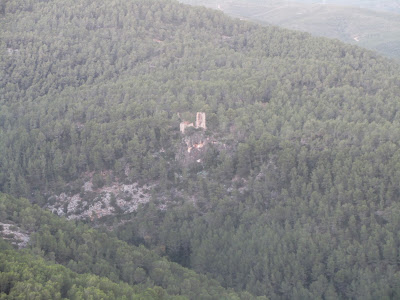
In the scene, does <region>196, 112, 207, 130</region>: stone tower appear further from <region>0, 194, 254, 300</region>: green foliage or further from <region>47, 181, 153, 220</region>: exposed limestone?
<region>0, 194, 254, 300</region>: green foliage

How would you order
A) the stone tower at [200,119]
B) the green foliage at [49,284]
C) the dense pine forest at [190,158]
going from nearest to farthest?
the green foliage at [49,284], the dense pine forest at [190,158], the stone tower at [200,119]

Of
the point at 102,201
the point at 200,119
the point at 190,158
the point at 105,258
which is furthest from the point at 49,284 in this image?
the point at 200,119

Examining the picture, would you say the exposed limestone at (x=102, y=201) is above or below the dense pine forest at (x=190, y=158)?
below

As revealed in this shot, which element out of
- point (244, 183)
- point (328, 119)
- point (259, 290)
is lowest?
point (259, 290)

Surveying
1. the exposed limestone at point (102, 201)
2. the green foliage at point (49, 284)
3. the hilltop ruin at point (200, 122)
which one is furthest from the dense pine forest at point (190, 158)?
the hilltop ruin at point (200, 122)

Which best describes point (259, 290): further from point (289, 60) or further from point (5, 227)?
point (289, 60)

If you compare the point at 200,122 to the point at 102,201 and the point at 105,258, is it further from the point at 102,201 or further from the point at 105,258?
the point at 105,258

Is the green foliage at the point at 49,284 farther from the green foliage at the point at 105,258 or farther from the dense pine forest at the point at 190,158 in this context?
the green foliage at the point at 105,258

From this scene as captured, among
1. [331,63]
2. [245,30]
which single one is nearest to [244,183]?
[331,63]
